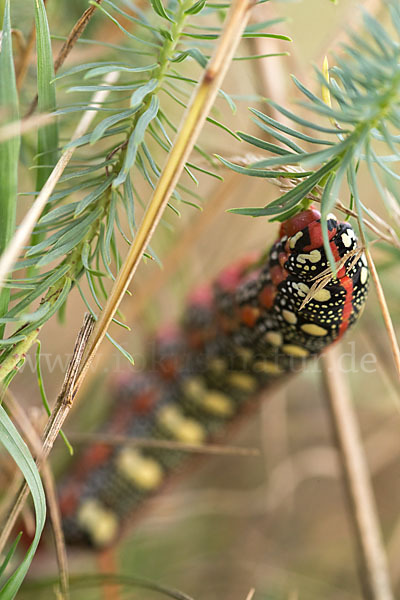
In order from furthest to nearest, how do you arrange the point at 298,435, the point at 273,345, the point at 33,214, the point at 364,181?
the point at 364,181 < the point at 298,435 < the point at 273,345 < the point at 33,214

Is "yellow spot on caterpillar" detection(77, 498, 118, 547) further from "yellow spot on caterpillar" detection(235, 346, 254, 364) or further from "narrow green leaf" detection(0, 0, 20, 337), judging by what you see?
"narrow green leaf" detection(0, 0, 20, 337)

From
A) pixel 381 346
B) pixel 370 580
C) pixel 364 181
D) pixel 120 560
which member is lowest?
pixel 370 580

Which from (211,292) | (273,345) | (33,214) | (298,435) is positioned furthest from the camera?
(298,435)

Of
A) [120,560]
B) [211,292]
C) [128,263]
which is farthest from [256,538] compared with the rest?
[128,263]

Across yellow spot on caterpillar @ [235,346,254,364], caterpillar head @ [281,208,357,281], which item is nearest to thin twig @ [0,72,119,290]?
caterpillar head @ [281,208,357,281]

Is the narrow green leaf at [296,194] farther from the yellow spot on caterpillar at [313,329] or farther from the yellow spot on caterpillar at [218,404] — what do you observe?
the yellow spot on caterpillar at [218,404]

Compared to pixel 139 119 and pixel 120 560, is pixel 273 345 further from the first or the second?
pixel 120 560
